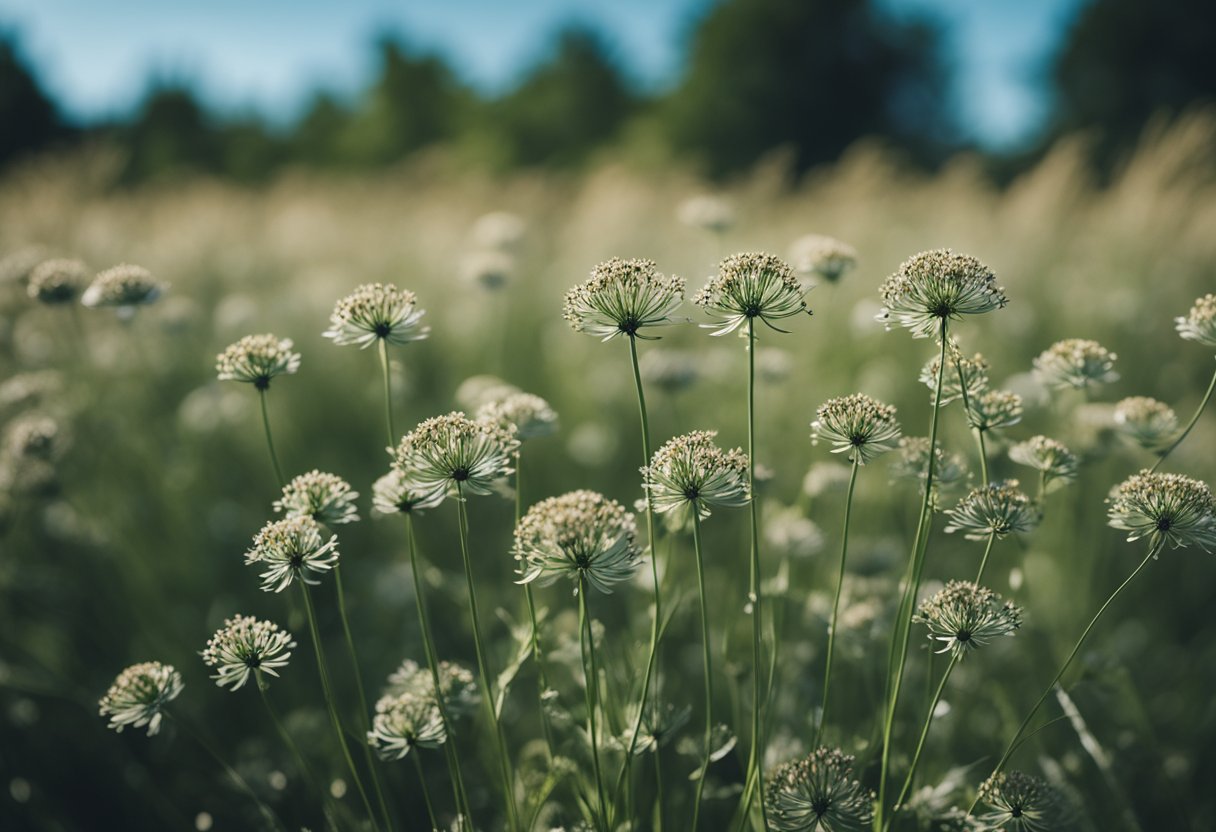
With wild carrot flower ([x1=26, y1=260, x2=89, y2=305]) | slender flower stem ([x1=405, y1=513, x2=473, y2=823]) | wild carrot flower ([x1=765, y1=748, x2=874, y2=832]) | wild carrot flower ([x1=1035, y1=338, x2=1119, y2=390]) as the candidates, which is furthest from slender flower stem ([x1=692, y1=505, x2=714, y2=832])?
wild carrot flower ([x1=26, y1=260, x2=89, y2=305])

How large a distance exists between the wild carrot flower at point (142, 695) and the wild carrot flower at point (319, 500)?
0.32 metres

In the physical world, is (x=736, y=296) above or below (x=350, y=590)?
below

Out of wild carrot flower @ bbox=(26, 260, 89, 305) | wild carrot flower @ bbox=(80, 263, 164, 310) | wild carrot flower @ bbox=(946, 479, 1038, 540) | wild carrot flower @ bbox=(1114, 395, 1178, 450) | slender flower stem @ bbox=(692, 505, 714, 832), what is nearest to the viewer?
slender flower stem @ bbox=(692, 505, 714, 832)

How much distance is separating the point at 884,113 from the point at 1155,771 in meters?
29.3

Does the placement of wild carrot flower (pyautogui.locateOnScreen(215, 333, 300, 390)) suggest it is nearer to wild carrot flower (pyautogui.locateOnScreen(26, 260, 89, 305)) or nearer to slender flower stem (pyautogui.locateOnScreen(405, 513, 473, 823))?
slender flower stem (pyautogui.locateOnScreen(405, 513, 473, 823))

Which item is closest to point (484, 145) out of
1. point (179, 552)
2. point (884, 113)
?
point (884, 113)

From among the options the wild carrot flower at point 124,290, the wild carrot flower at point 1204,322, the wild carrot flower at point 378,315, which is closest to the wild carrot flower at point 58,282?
the wild carrot flower at point 124,290

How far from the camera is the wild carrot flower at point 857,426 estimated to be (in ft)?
4.11

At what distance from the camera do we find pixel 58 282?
203 cm

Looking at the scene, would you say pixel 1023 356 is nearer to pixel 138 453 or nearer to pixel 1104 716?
pixel 1104 716

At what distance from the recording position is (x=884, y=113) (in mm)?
27438

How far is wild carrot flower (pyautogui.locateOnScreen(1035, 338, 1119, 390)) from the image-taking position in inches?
58.4

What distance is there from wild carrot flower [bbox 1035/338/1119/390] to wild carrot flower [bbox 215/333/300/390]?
148cm

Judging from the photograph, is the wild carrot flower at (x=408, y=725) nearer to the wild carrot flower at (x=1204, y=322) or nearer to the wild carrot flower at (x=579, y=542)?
the wild carrot flower at (x=579, y=542)
